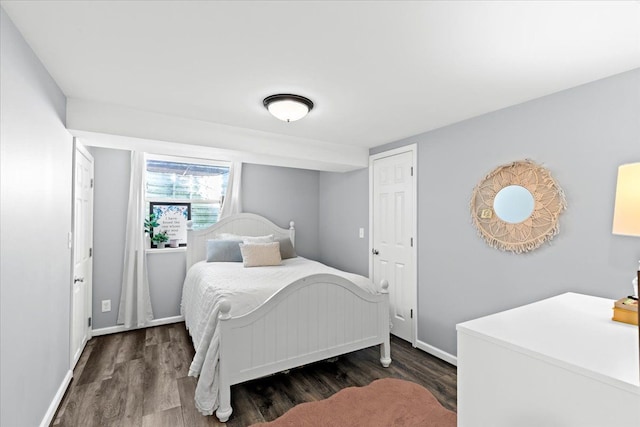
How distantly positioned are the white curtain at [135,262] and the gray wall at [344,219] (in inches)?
98.3

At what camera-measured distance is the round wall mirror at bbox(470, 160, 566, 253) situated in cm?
216

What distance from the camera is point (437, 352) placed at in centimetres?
297

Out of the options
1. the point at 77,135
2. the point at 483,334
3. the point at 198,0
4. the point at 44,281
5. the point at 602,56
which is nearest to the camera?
A: the point at 483,334

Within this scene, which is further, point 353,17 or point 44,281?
point 44,281

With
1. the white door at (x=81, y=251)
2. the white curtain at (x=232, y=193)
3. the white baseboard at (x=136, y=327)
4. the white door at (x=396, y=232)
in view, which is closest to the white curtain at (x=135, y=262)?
the white baseboard at (x=136, y=327)

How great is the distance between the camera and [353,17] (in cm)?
136

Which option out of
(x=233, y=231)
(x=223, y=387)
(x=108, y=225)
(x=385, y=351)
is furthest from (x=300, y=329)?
(x=108, y=225)

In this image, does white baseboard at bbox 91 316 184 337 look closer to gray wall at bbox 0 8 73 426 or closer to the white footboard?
gray wall at bbox 0 8 73 426

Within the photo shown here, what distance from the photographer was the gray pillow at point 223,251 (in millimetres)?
3785

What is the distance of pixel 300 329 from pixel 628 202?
2111mm

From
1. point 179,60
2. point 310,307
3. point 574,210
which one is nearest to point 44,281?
point 179,60

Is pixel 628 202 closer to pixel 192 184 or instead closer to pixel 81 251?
pixel 81 251

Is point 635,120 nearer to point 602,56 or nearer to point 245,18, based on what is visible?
point 602,56

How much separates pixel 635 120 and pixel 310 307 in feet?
7.95
